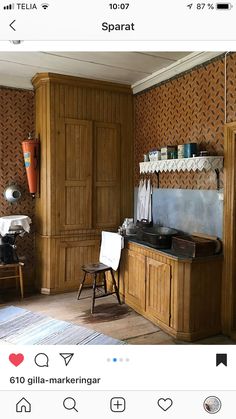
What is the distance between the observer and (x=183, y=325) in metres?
2.41

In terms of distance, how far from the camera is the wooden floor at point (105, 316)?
7.98 ft

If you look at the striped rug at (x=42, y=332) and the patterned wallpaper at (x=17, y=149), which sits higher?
the patterned wallpaper at (x=17, y=149)

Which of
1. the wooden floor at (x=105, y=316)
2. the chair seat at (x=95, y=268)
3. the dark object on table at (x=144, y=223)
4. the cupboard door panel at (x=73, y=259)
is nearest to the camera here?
the wooden floor at (x=105, y=316)

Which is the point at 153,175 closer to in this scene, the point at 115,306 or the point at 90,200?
the point at 90,200

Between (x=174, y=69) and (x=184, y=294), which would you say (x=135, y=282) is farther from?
(x=174, y=69)

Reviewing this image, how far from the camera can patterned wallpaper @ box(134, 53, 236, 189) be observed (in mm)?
2504

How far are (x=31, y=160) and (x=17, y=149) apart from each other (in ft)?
1.10

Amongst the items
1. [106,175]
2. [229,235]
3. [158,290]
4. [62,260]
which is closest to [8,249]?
[62,260]
